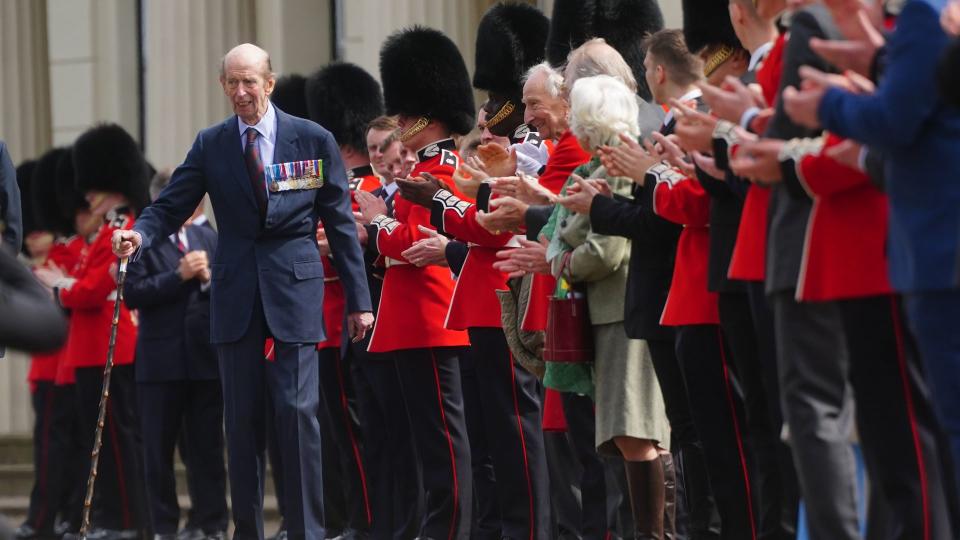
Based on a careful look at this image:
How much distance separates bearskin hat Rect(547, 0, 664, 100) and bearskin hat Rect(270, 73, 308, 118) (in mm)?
2945

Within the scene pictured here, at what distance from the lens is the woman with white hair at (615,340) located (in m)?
6.13

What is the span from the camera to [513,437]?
7.36 meters

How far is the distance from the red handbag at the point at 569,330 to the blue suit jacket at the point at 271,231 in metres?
1.43

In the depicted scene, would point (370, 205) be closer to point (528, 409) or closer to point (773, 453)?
point (528, 409)

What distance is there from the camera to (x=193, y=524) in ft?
30.2

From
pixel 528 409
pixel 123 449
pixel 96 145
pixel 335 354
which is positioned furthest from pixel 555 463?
pixel 96 145

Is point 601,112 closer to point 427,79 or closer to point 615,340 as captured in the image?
point 615,340

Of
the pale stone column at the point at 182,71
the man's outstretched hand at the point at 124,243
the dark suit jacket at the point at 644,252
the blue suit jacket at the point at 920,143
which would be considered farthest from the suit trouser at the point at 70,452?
the blue suit jacket at the point at 920,143

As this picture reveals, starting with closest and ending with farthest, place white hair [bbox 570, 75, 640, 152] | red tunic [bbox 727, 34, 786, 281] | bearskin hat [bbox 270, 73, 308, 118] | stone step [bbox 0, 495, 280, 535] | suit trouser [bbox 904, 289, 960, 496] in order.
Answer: suit trouser [bbox 904, 289, 960, 496] → red tunic [bbox 727, 34, 786, 281] → white hair [bbox 570, 75, 640, 152] → bearskin hat [bbox 270, 73, 308, 118] → stone step [bbox 0, 495, 280, 535]

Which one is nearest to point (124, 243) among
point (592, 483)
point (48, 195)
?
point (592, 483)

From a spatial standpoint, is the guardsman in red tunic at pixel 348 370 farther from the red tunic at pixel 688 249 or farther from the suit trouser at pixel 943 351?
the suit trouser at pixel 943 351

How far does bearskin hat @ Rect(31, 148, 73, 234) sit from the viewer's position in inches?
514

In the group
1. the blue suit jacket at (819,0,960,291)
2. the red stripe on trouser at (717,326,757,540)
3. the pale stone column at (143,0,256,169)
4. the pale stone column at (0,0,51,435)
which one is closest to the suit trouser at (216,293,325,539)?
the red stripe on trouser at (717,326,757,540)

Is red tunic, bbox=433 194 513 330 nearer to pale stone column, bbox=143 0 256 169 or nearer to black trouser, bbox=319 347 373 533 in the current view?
black trouser, bbox=319 347 373 533
